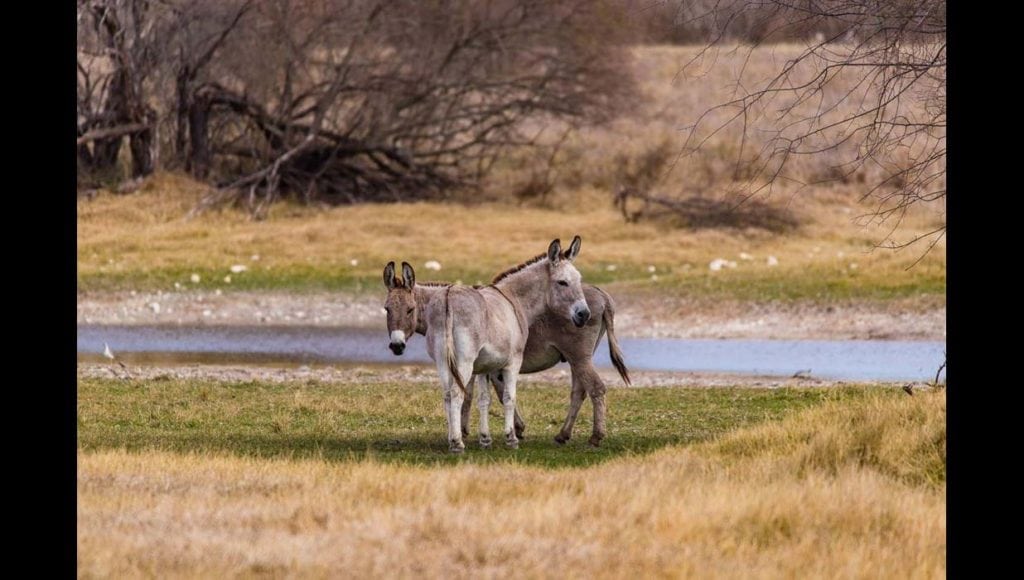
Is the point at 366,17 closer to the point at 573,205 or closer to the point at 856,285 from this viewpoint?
the point at 573,205

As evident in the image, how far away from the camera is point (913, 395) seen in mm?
13227

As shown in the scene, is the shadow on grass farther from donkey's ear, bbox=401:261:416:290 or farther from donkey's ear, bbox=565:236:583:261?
donkey's ear, bbox=565:236:583:261

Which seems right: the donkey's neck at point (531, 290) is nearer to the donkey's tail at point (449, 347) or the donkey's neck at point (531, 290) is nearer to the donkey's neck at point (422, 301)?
the donkey's neck at point (422, 301)

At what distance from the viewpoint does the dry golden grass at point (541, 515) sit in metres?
8.73

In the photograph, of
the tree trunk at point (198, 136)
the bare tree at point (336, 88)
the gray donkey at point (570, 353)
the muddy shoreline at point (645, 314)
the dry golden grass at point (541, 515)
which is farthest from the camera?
the tree trunk at point (198, 136)

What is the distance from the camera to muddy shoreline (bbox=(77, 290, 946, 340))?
2733cm

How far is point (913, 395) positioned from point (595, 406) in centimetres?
292

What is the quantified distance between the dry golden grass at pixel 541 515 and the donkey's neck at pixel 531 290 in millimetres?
2234

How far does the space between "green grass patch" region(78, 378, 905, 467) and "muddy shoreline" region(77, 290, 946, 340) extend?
7.62 meters

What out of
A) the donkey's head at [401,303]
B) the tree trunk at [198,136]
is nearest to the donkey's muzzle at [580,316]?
the donkey's head at [401,303]

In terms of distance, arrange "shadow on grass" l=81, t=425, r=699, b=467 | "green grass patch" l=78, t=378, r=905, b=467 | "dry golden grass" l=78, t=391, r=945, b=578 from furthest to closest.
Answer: "green grass patch" l=78, t=378, r=905, b=467, "shadow on grass" l=81, t=425, r=699, b=467, "dry golden grass" l=78, t=391, r=945, b=578

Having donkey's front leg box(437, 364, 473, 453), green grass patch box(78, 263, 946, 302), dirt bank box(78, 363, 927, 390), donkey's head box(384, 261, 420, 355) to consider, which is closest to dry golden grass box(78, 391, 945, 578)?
donkey's front leg box(437, 364, 473, 453)

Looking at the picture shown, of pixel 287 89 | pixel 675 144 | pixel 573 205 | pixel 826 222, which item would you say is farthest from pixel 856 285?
pixel 287 89

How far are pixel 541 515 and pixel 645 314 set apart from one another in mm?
19531
